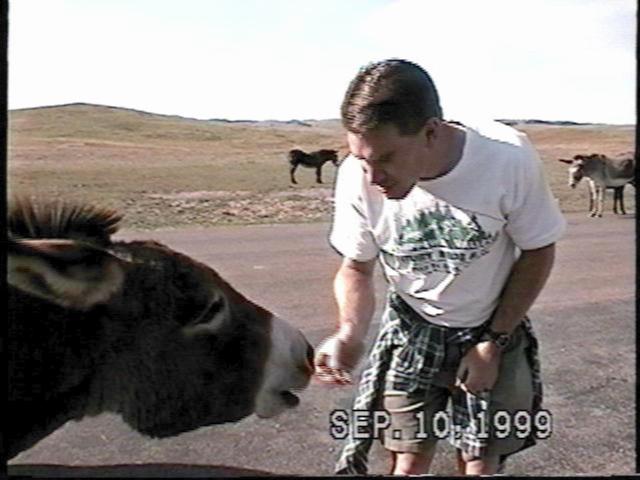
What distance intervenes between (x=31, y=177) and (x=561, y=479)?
1.01 m

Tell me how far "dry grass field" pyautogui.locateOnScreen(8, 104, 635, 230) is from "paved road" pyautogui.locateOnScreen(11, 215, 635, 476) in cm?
5

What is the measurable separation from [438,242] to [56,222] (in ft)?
1.99

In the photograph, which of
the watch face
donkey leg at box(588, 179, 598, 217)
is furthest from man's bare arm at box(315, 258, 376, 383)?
donkey leg at box(588, 179, 598, 217)

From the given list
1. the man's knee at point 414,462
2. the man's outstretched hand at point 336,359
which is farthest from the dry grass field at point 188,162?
the man's knee at point 414,462

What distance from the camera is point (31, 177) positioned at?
65.1 inches

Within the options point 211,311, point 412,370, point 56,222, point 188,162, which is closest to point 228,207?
point 188,162

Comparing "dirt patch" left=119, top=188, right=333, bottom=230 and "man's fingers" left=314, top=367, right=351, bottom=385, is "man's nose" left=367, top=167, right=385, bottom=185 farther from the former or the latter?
"man's fingers" left=314, top=367, right=351, bottom=385

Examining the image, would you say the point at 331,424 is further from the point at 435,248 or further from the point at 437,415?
the point at 435,248

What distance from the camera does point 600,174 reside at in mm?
1802

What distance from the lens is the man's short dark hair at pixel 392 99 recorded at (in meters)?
1.58

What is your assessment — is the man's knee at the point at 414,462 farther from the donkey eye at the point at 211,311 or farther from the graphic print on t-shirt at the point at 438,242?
the donkey eye at the point at 211,311

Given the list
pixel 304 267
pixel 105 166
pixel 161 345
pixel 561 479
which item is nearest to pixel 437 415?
pixel 561 479

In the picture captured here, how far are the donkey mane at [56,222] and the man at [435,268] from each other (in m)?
0.40

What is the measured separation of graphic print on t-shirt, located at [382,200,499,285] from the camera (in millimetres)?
1668
